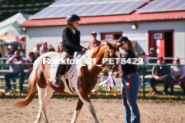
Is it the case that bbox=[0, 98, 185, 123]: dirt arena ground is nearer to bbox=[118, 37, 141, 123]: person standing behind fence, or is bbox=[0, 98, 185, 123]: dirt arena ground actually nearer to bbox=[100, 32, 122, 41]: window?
bbox=[118, 37, 141, 123]: person standing behind fence

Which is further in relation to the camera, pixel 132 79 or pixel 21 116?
pixel 21 116

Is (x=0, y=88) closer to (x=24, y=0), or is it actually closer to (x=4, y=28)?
(x=4, y=28)

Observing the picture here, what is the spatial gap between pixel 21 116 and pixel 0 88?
5694 mm

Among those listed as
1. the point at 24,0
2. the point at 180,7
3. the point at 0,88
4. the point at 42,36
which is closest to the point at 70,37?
the point at 0,88

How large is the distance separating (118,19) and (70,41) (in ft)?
44.7

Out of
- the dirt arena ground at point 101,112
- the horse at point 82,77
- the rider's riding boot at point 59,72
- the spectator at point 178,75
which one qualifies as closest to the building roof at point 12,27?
the dirt arena ground at point 101,112

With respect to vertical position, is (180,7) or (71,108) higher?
(180,7)

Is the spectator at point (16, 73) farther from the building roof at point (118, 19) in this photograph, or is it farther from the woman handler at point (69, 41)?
the building roof at point (118, 19)

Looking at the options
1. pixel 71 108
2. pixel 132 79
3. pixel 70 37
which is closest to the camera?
pixel 132 79

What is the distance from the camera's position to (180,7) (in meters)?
20.6

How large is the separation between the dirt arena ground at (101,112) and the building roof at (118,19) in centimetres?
830

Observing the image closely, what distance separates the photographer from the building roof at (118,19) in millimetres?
20234


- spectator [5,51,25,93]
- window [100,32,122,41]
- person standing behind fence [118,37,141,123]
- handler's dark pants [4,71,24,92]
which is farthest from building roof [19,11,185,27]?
person standing behind fence [118,37,141,123]

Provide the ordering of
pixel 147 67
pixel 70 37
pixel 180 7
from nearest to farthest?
pixel 70 37
pixel 147 67
pixel 180 7
